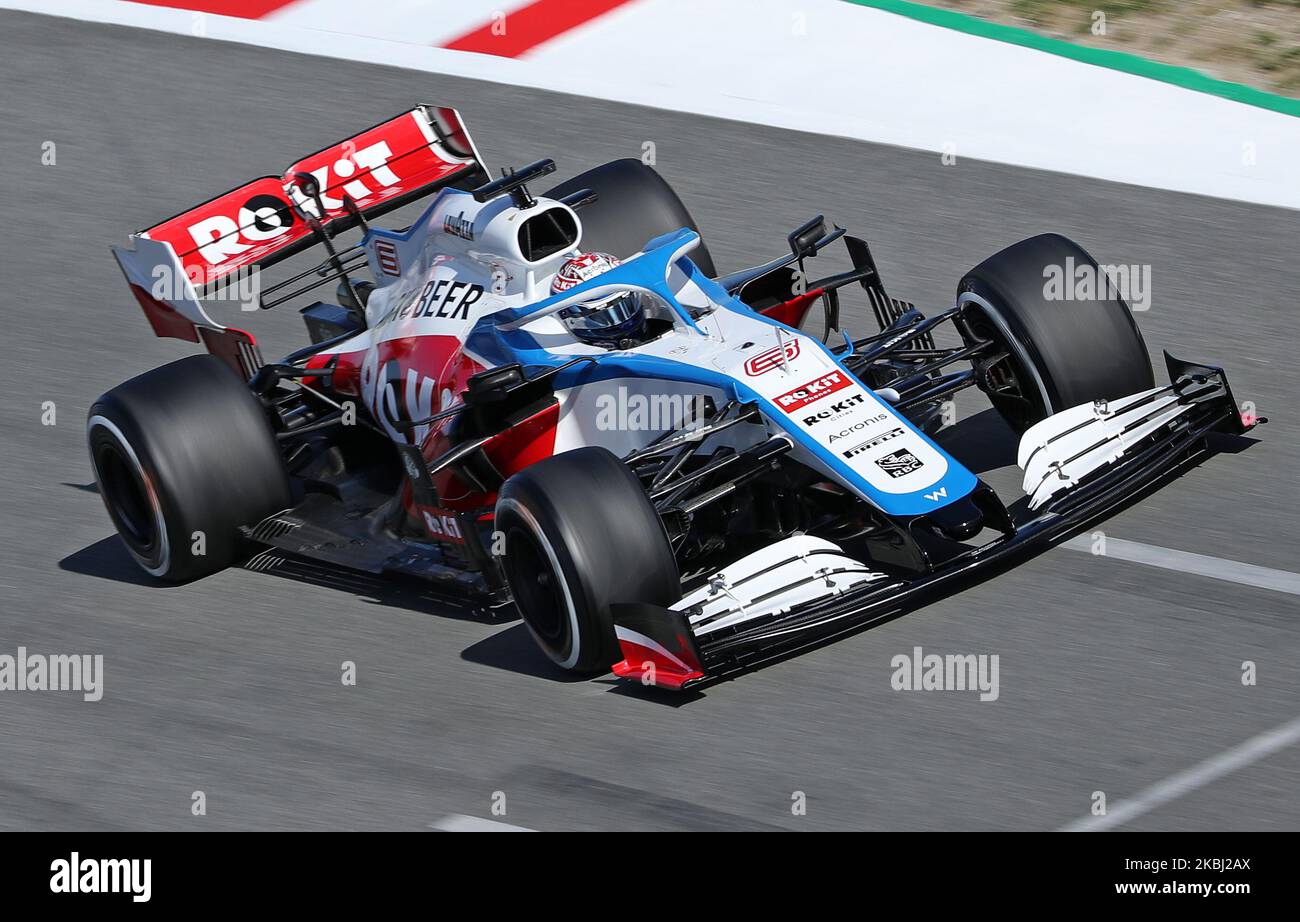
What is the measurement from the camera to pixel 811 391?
7.52 meters

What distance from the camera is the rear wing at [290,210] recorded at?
30.2ft

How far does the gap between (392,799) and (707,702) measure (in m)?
1.12

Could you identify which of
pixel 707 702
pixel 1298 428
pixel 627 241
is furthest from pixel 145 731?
pixel 1298 428

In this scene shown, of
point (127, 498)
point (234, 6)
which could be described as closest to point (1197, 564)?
point (127, 498)

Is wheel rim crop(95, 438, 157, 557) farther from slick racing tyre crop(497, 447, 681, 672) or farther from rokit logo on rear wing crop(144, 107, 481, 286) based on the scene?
slick racing tyre crop(497, 447, 681, 672)

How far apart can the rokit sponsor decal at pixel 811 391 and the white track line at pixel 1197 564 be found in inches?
46.6

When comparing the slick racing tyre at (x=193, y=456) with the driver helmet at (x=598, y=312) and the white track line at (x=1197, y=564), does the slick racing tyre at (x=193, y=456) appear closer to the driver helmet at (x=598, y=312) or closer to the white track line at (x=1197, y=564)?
the driver helmet at (x=598, y=312)

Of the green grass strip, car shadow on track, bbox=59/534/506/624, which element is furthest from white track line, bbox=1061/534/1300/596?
the green grass strip

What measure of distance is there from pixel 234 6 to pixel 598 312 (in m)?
7.48

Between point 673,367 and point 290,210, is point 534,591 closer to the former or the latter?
point 673,367

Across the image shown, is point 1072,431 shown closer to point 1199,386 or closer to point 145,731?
point 1199,386

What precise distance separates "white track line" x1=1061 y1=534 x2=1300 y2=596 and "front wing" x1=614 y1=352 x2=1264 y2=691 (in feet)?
0.52

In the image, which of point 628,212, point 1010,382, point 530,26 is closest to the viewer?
point 1010,382

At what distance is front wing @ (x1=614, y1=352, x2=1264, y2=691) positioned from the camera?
22.6ft
